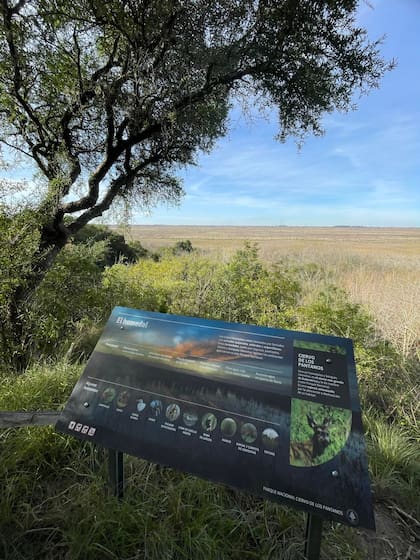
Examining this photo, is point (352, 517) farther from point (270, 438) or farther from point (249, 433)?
point (249, 433)

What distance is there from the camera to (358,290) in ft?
26.6

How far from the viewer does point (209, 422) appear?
69.0 inches

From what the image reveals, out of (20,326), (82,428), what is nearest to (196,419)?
(82,428)

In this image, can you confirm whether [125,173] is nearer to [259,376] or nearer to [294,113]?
[294,113]

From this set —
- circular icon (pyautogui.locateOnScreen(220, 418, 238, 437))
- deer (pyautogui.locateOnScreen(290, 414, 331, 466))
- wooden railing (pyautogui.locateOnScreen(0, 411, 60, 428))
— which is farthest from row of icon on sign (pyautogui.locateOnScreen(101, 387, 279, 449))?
wooden railing (pyautogui.locateOnScreen(0, 411, 60, 428))

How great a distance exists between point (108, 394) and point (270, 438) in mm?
1102

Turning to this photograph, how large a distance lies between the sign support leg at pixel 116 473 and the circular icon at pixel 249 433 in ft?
3.13

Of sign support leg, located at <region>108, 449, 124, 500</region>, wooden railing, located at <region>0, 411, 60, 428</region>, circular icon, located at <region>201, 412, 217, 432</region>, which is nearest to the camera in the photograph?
circular icon, located at <region>201, 412, 217, 432</region>

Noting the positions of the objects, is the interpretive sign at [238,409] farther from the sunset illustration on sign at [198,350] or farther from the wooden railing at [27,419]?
the wooden railing at [27,419]

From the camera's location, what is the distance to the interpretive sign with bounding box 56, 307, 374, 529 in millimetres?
1488

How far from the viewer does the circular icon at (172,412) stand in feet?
5.98

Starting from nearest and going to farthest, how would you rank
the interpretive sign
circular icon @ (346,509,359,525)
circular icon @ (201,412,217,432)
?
circular icon @ (346,509,359,525) < the interpretive sign < circular icon @ (201,412,217,432)

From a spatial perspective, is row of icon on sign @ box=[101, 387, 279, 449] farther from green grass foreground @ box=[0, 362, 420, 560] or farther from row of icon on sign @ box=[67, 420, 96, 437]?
green grass foreground @ box=[0, 362, 420, 560]

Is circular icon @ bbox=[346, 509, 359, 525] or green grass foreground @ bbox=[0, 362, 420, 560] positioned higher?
circular icon @ bbox=[346, 509, 359, 525]
